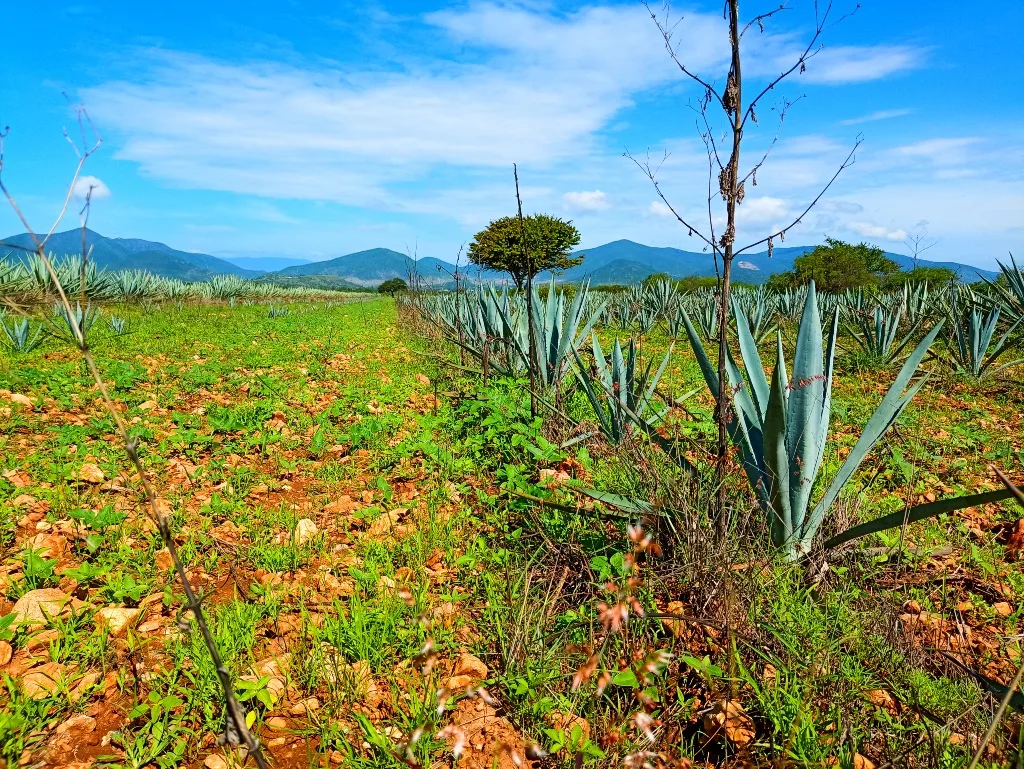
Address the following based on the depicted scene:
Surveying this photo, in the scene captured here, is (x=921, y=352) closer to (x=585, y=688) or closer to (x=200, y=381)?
(x=585, y=688)

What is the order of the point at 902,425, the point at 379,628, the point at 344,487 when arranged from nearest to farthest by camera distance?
the point at 379,628 < the point at 344,487 < the point at 902,425

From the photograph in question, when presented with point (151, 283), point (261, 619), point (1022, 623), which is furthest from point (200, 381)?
point (151, 283)

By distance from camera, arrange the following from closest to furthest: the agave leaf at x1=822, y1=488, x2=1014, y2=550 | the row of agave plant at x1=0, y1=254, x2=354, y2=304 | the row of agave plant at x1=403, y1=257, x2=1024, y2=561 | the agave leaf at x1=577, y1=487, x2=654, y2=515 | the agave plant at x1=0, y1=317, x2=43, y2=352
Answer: the agave leaf at x1=822, y1=488, x2=1014, y2=550 < the row of agave plant at x1=403, y1=257, x2=1024, y2=561 < the agave leaf at x1=577, y1=487, x2=654, y2=515 < the agave plant at x1=0, y1=317, x2=43, y2=352 < the row of agave plant at x1=0, y1=254, x2=354, y2=304

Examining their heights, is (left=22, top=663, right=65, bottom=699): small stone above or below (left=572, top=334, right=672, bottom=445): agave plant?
below

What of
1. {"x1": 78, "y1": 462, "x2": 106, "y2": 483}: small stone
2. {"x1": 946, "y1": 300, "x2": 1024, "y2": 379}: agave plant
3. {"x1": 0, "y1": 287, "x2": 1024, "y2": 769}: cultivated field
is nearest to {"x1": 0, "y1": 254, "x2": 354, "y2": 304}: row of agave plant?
{"x1": 78, "y1": 462, "x2": 106, "y2": 483}: small stone

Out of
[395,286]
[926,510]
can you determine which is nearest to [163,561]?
[926,510]

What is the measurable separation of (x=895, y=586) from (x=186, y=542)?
2.71 metres

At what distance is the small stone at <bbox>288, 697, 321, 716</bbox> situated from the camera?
142cm

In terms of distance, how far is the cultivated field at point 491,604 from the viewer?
51.5 inches

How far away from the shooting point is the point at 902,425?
3.85 metres

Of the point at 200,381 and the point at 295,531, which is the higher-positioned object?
the point at 200,381

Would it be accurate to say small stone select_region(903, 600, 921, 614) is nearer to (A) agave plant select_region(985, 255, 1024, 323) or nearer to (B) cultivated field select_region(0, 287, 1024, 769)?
(B) cultivated field select_region(0, 287, 1024, 769)

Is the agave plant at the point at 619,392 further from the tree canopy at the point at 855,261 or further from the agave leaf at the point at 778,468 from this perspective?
the tree canopy at the point at 855,261

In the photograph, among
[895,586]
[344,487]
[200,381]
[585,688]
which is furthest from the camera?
[200,381]
